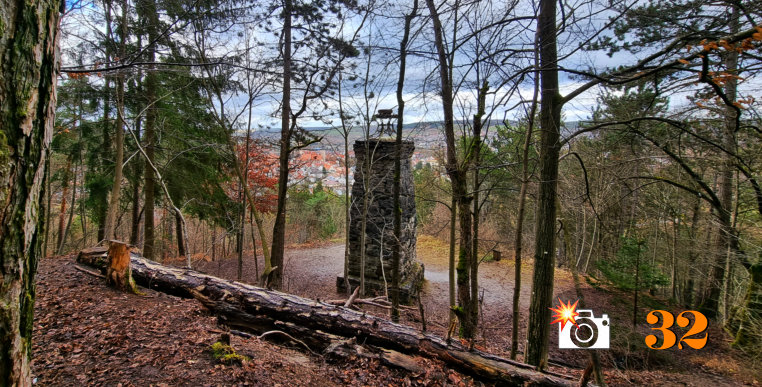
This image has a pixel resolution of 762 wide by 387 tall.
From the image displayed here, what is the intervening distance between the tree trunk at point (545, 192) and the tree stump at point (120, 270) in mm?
4485

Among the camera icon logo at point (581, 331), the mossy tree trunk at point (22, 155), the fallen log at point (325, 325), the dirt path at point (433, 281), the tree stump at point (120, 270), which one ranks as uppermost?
the mossy tree trunk at point (22, 155)

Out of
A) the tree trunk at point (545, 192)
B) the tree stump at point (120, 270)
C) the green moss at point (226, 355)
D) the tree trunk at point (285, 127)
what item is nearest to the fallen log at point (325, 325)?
the tree stump at point (120, 270)

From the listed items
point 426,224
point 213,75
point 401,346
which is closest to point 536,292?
point 401,346

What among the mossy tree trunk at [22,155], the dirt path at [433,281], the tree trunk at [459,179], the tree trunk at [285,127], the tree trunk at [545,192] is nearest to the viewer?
the mossy tree trunk at [22,155]

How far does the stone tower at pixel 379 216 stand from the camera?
791cm

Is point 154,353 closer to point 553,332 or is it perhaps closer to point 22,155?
point 22,155

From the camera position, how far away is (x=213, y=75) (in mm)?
5973

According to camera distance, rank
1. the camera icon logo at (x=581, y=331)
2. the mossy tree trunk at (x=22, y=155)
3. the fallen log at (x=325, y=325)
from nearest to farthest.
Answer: the mossy tree trunk at (x=22, y=155), the fallen log at (x=325, y=325), the camera icon logo at (x=581, y=331)

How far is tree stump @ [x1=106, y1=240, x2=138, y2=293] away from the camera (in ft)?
11.1

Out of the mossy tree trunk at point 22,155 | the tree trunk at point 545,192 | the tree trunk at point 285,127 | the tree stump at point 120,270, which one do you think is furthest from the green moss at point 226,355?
the tree trunk at point 285,127

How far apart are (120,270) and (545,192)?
15.6 ft

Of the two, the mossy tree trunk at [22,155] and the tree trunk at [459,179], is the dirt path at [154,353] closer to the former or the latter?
the mossy tree trunk at [22,155]

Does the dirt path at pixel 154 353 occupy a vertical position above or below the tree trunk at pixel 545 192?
below

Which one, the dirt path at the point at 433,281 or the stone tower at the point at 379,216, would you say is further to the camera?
the stone tower at the point at 379,216
